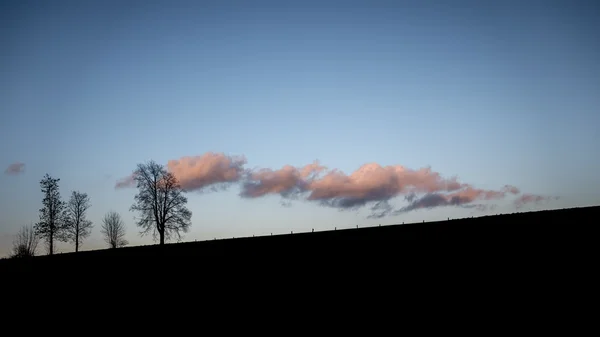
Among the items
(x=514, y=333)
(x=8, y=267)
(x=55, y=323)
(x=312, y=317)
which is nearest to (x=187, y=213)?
(x=8, y=267)

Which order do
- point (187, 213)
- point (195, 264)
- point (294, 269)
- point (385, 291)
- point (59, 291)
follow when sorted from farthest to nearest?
1. point (187, 213)
2. point (195, 264)
3. point (59, 291)
4. point (294, 269)
5. point (385, 291)

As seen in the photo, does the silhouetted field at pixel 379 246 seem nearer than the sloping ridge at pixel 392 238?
Yes

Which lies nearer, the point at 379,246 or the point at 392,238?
the point at 379,246

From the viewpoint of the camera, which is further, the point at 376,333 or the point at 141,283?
the point at 141,283

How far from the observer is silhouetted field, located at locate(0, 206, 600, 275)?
10594mm

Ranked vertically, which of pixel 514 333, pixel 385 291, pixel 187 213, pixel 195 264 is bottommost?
pixel 514 333

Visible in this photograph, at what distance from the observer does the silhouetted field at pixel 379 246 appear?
34.8 ft

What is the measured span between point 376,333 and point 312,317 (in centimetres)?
167

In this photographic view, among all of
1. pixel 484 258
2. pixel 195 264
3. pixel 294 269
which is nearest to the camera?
pixel 484 258

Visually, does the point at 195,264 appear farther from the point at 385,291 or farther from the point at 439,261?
the point at 439,261

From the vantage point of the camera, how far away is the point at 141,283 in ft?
40.0

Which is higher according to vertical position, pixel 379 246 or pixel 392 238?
pixel 392 238

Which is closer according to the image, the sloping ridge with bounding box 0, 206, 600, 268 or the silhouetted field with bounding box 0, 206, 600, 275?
the silhouetted field with bounding box 0, 206, 600, 275

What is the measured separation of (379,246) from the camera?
12.6m
